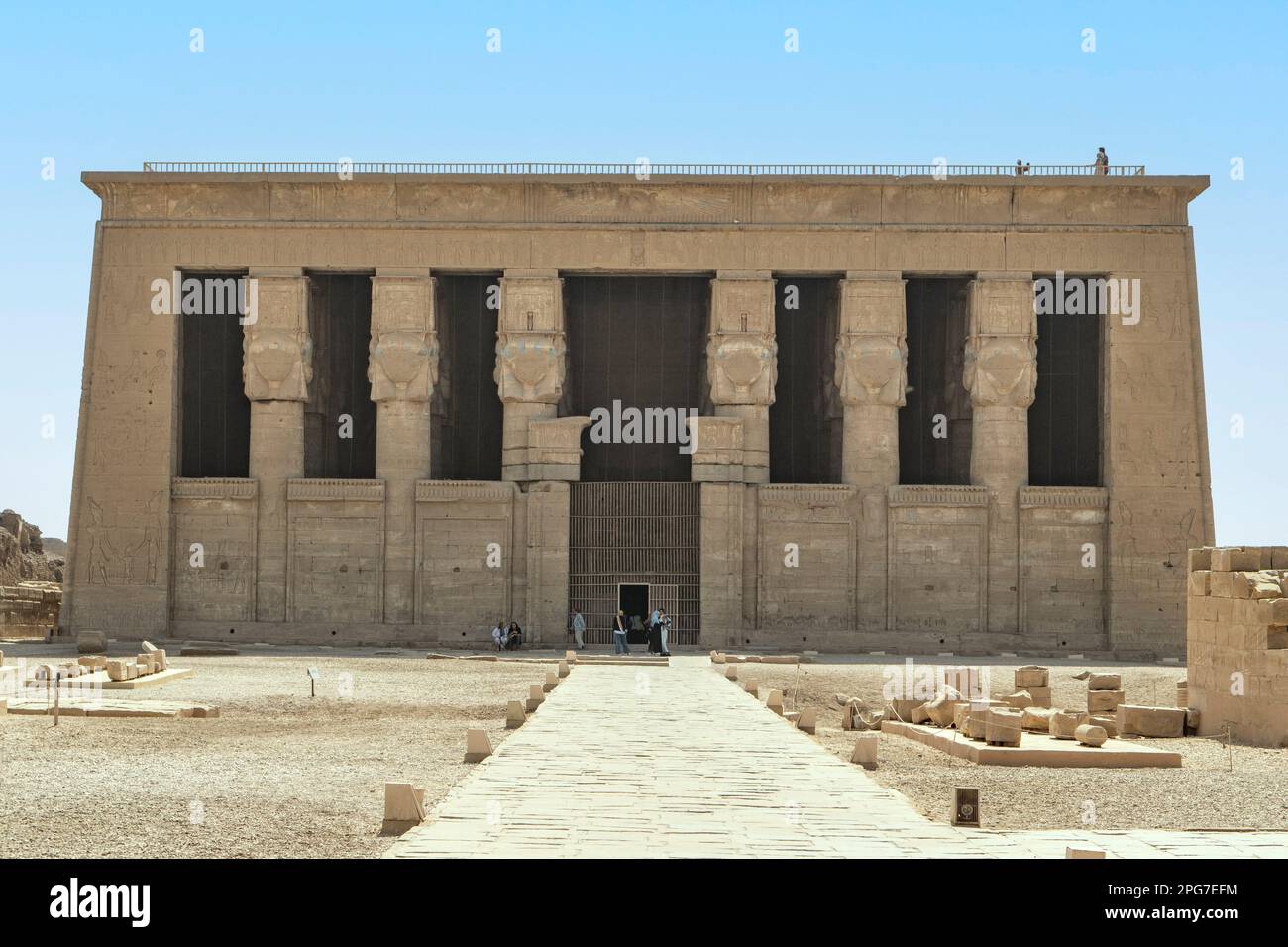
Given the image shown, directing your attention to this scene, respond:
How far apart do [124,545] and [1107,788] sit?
27233mm

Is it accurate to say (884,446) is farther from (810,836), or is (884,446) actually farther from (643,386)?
(810,836)

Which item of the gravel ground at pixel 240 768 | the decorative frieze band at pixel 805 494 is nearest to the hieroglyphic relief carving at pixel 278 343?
the decorative frieze band at pixel 805 494

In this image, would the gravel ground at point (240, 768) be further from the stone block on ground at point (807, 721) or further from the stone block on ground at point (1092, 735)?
the stone block on ground at point (1092, 735)

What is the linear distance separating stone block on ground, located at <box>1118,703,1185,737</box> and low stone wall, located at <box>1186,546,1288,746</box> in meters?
0.36

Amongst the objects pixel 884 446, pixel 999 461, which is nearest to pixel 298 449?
pixel 884 446

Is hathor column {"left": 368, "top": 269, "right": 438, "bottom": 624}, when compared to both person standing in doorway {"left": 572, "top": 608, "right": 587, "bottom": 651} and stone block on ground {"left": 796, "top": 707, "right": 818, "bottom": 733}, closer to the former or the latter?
person standing in doorway {"left": 572, "top": 608, "right": 587, "bottom": 651}

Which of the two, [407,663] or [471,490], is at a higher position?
[471,490]

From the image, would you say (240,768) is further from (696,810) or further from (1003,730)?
(1003,730)

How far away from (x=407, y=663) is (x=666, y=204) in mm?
12882

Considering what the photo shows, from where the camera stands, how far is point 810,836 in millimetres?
8633

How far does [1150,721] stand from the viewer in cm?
1766

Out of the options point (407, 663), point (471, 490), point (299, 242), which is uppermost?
point (299, 242)

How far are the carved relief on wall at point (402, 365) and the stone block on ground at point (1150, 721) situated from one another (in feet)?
67.4
